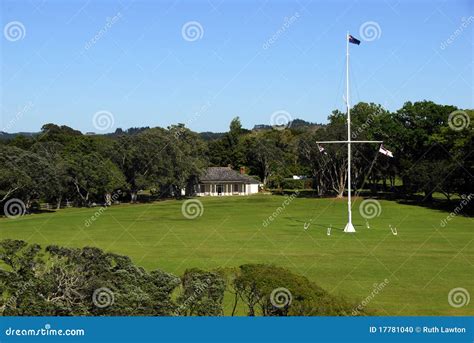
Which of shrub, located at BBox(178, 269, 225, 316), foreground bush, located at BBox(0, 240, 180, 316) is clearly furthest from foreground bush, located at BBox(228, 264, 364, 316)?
foreground bush, located at BBox(0, 240, 180, 316)

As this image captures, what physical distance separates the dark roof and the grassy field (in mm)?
26997

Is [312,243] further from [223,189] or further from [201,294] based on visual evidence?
[223,189]

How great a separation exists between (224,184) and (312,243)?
53.2 meters

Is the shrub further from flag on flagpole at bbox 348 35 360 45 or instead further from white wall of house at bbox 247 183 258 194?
white wall of house at bbox 247 183 258 194

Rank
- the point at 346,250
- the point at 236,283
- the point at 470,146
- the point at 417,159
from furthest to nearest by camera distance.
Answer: the point at 417,159
the point at 470,146
the point at 346,250
the point at 236,283

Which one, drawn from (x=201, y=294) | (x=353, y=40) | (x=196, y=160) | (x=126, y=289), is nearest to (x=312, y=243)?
(x=353, y=40)

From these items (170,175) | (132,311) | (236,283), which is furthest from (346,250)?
(170,175)

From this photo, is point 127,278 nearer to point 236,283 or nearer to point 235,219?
point 236,283

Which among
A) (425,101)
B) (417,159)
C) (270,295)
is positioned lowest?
(270,295)

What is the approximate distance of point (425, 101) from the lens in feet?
257

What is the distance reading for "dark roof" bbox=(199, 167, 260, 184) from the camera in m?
90.4

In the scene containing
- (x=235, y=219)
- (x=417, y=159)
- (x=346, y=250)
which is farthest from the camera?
(x=417, y=159)

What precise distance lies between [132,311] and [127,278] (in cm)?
191

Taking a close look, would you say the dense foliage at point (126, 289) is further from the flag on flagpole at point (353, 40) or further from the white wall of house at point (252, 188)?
the white wall of house at point (252, 188)
